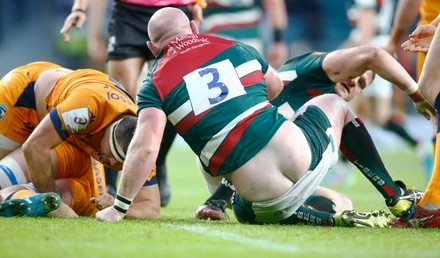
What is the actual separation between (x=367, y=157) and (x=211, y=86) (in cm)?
109

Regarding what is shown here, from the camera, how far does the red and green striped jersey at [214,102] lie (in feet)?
15.1

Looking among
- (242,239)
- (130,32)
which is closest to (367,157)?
(242,239)

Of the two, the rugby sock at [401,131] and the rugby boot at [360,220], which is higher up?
the rugby boot at [360,220]

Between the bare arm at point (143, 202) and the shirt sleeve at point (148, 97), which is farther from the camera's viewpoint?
the bare arm at point (143, 202)

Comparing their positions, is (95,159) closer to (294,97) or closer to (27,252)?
(294,97)

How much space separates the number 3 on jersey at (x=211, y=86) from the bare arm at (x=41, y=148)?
0.92m

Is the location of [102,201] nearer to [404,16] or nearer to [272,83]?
[272,83]

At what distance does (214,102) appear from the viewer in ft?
15.2

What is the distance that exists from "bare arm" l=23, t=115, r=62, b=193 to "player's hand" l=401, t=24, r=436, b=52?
2.20m

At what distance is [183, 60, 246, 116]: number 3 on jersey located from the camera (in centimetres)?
465

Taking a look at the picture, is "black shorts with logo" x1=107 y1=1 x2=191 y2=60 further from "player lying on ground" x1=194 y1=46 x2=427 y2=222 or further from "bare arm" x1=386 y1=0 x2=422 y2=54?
"bare arm" x1=386 y1=0 x2=422 y2=54

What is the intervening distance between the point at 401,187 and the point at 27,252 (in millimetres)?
2506

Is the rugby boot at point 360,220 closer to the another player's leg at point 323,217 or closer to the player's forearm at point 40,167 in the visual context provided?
the another player's leg at point 323,217

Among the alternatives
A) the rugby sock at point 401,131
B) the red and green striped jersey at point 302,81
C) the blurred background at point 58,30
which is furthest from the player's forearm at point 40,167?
the blurred background at point 58,30
